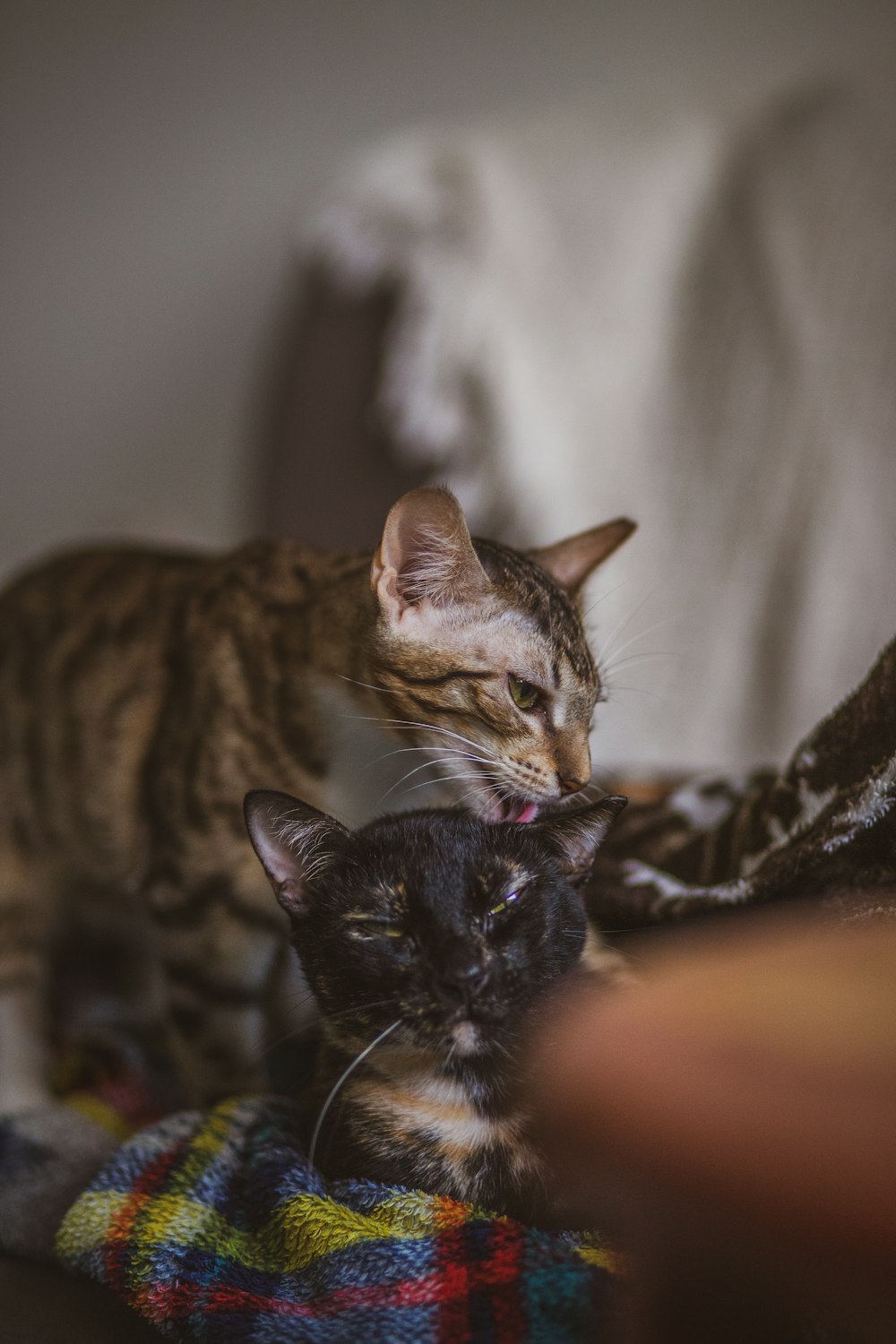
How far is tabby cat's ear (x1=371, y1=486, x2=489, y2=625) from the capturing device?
828 mm

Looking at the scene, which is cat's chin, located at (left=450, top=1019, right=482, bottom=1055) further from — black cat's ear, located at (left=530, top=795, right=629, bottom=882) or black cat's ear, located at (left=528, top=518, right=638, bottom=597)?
black cat's ear, located at (left=528, top=518, right=638, bottom=597)

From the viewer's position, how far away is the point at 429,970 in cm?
66

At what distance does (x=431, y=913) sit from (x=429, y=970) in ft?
0.13

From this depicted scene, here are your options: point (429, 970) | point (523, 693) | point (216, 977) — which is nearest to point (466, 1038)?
point (429, 970)

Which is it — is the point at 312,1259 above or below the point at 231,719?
below

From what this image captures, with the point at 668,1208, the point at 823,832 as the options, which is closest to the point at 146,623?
the point at 823,832

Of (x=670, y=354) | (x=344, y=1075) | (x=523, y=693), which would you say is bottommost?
(x=344, y=1075)

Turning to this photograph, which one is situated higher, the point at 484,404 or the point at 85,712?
the point at 484,404

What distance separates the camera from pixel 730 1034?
0.52m

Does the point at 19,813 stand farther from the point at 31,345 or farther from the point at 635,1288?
the point at 31,345

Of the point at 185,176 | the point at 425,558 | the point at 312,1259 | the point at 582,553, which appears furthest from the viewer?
the point at 185,176

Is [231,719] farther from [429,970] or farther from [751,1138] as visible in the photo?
[751,1138]

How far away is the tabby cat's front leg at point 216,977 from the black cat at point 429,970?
0.30 metres

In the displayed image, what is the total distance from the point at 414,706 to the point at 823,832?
14.2 inches
